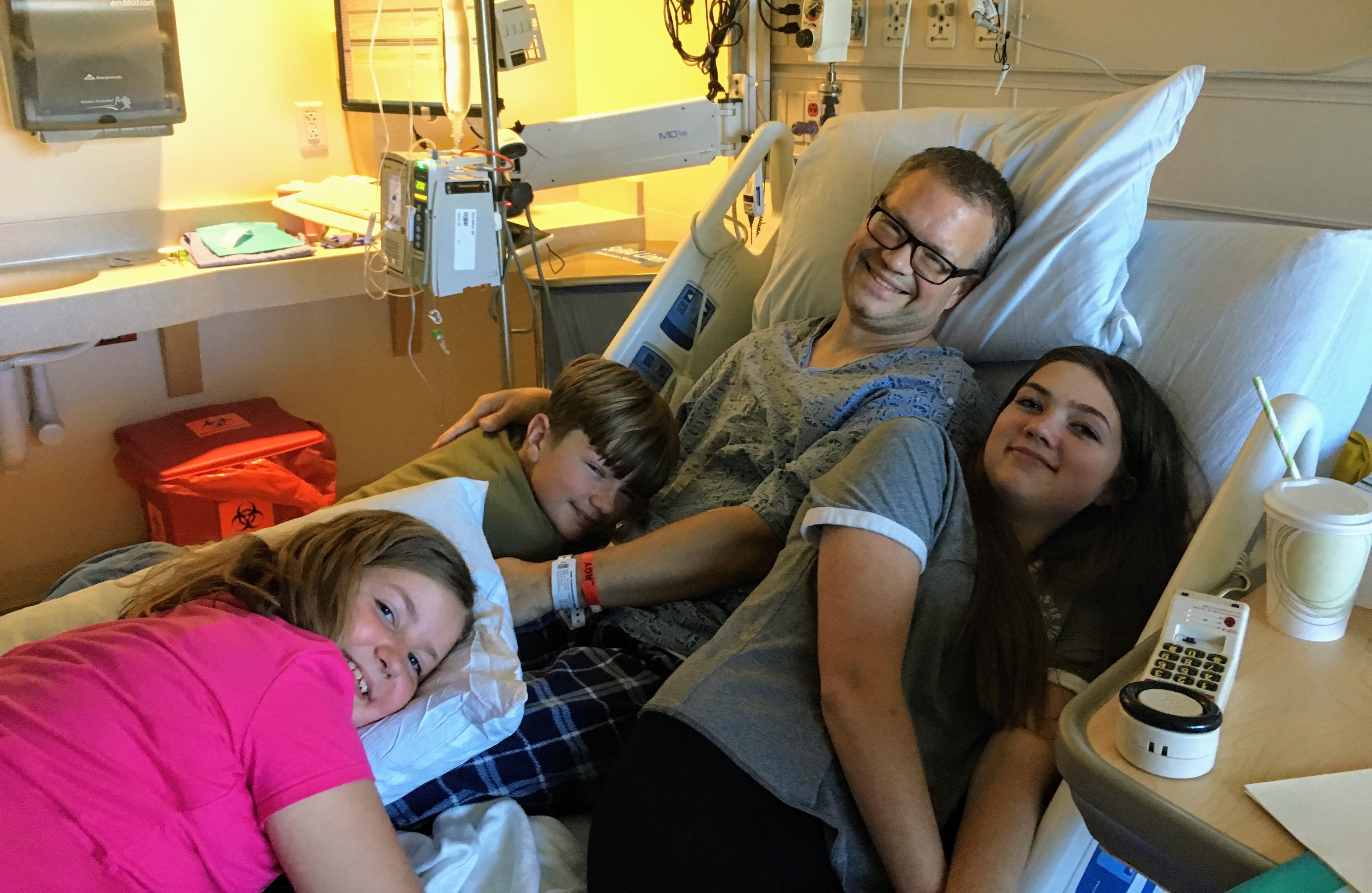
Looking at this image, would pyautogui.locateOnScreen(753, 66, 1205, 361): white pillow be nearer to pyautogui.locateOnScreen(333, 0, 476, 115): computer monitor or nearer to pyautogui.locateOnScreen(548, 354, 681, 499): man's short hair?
pyautogui.locateOnScreen(548, 354, 681, 499): man's short hair

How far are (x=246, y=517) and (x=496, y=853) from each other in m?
1.56

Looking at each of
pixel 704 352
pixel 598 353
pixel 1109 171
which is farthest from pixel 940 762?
pixel 598 353

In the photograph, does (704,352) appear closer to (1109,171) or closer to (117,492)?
(1109,171)

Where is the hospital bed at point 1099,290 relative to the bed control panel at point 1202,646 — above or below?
above

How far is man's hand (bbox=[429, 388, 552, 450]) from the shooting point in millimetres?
1766

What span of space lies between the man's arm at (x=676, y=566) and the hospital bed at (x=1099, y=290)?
0.33 ft

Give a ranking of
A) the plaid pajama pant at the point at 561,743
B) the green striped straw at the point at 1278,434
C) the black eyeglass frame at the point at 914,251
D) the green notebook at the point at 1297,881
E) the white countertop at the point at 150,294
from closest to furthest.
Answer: the green notebook at the point at 1297,881
the green striped straw at the point at 1278,434
the plaid pajama pant at the point at 561,743
the black eyeglass frame at the point at 914,251
the white countertop at the point at 150,294

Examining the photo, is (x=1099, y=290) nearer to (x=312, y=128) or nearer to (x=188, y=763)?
(x=188, y=763)

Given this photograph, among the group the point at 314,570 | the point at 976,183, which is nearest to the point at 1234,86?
the point at 976,183

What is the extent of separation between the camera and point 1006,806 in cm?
107

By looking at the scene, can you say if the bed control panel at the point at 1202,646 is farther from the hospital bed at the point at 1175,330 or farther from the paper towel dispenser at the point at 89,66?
the paper towel dispenser at the point at 89,66

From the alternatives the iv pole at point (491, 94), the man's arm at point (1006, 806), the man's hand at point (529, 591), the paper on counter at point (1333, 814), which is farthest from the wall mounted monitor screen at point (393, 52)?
the paper on counter at point (1333, 814)

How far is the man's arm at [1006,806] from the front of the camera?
3.40ft

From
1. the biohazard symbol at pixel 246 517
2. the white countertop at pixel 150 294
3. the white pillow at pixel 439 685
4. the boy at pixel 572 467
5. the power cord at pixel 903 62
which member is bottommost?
the biohazard symbol at pixel 246 517
